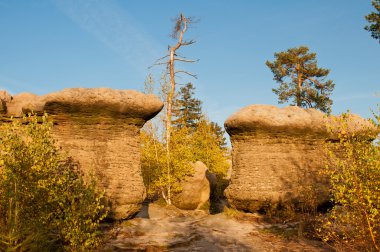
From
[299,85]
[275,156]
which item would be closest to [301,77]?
[299,85]

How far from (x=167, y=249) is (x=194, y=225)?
4.32m

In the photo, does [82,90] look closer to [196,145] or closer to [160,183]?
[160,183]

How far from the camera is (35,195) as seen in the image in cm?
829

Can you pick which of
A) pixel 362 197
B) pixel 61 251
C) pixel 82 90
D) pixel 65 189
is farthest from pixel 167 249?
pixel 82 90

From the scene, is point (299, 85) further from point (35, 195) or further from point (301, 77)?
point (35, 195)

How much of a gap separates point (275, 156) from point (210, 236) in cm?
592

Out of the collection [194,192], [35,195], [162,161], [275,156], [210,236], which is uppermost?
[275,156]

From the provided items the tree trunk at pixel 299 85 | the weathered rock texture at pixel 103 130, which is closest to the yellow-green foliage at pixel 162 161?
the weathered rock texture at pixel 103 130

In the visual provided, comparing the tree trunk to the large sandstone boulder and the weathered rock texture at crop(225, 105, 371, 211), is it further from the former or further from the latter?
the weathered rock texture at crop(225, 105, 371, 211)

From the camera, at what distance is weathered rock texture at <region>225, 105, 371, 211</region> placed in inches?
A: 632

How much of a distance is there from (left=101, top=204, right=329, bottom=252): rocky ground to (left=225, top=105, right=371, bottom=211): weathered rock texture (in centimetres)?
139

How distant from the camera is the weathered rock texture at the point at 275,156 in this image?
16.0 meters

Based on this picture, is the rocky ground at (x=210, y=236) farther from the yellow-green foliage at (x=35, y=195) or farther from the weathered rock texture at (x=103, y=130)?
the yellow-green foliage at (x=35, y=195)

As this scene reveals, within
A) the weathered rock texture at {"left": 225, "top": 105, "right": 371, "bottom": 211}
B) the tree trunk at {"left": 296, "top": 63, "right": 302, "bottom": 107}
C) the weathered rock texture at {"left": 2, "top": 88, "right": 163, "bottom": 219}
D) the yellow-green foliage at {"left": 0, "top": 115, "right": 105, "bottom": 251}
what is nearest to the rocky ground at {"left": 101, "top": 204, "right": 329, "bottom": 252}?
the weathered rock texture at {"left": 2, "top": 88, "right": 163, "bottom": 219}
